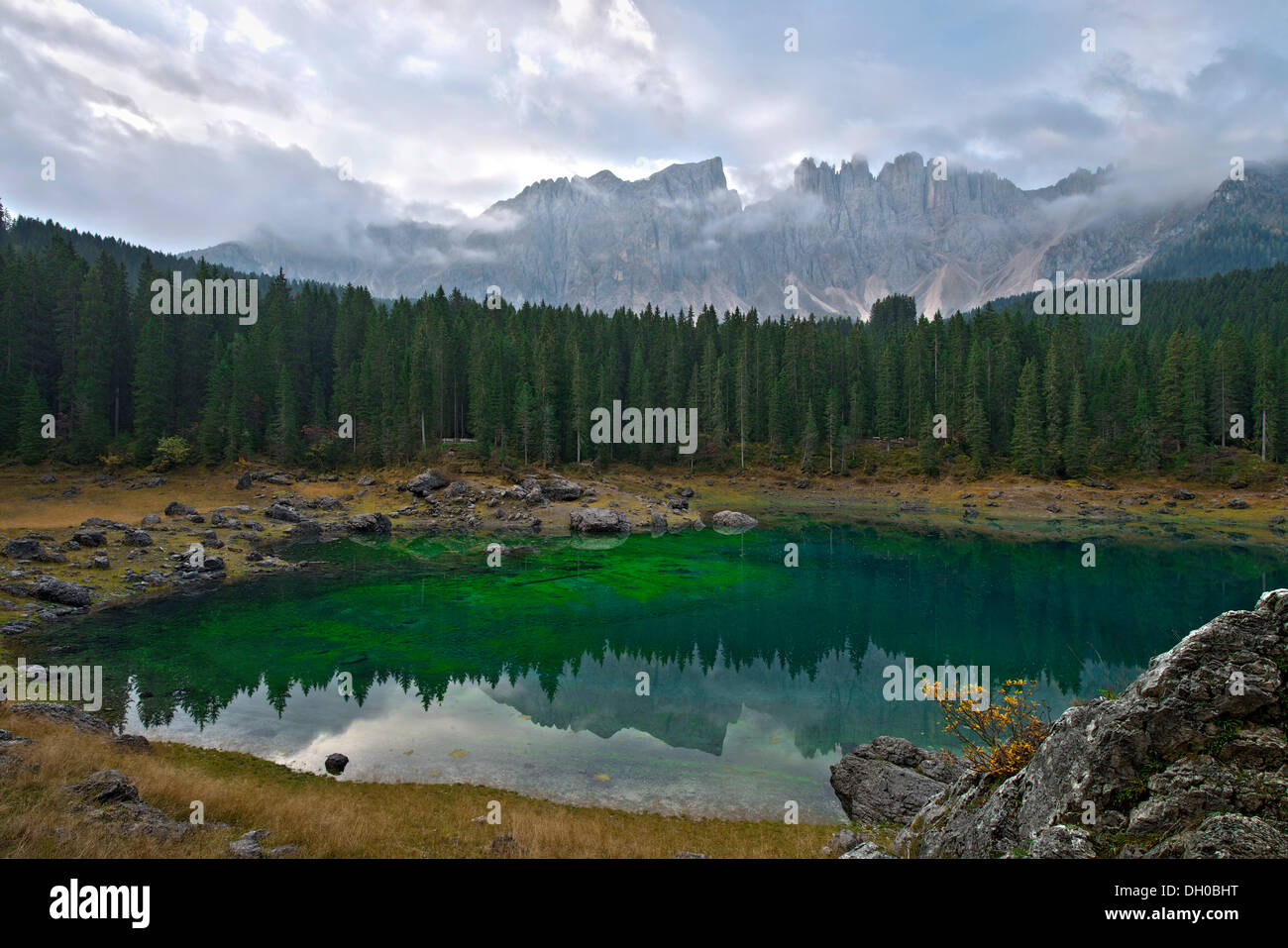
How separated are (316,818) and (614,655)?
18695 mm

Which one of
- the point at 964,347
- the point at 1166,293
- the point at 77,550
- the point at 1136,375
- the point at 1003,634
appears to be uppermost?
the point at 1166,293

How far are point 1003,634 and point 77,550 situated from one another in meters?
60.4

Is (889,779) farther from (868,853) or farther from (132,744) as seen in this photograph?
(132,744)

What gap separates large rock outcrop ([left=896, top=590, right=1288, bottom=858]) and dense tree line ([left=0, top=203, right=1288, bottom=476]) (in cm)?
8737

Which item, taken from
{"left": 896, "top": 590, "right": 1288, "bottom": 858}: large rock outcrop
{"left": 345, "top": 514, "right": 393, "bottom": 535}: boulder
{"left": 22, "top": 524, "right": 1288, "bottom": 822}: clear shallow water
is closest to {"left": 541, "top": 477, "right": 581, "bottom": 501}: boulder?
{"left": 345, "top": 514, "right": 393, "bottom": 535}: boulder

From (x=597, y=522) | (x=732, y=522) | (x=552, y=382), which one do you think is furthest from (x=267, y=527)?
(x=552, y=382)

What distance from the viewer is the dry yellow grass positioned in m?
10.8

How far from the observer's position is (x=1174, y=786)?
7.08 meters

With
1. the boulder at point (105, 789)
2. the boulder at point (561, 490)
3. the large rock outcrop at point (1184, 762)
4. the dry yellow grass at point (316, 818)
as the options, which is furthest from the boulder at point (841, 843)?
the boulder at point (561, 490)

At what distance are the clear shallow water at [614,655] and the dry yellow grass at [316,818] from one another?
4.77 ft

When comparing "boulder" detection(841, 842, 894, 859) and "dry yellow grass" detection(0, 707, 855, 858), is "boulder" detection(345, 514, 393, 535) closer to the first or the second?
"dry yellow grass" detection(0, 707, 855, 858)

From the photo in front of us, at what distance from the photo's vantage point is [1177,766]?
23.7 feet
